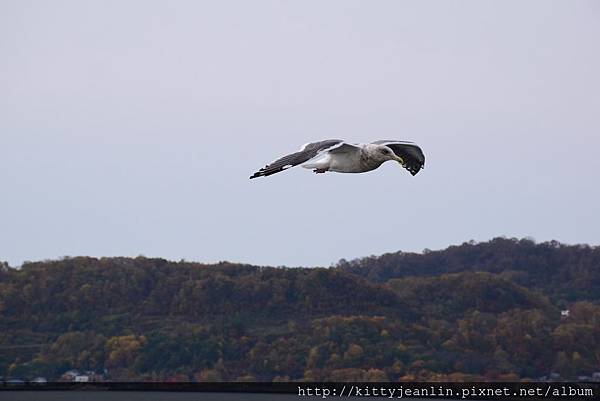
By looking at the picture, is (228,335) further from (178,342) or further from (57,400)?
(57,400)

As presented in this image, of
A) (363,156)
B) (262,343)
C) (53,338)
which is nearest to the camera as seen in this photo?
(363,156)

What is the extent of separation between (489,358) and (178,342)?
143 ft

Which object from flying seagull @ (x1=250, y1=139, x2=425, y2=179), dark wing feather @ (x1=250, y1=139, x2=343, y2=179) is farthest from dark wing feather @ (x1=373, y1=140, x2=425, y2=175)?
dark wing feather @ (x1=250, y1=139, x2=343, y2=179)

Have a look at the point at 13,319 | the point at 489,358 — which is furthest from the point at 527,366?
the point at 13,319

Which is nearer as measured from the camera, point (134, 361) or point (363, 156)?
point (363, 156)

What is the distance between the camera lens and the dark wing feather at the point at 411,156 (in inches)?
1679

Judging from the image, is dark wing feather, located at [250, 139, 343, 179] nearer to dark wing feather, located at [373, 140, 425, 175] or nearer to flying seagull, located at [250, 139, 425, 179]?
flying seagull, located at [250, 139, 425, 179]

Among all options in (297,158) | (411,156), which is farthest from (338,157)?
(411,156)

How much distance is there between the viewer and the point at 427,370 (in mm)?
158125

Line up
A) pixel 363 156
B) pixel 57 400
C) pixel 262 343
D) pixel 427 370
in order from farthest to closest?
pixel 262 343 → pixel 427 370 → pixel 57 400 → pixel 363 156

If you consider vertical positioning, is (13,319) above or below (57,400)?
above

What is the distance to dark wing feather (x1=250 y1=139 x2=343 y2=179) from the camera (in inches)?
1425

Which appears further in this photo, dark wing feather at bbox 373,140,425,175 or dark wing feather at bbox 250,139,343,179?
dark wing feather at bbox 373,140,425,175

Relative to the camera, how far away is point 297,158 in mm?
37156
